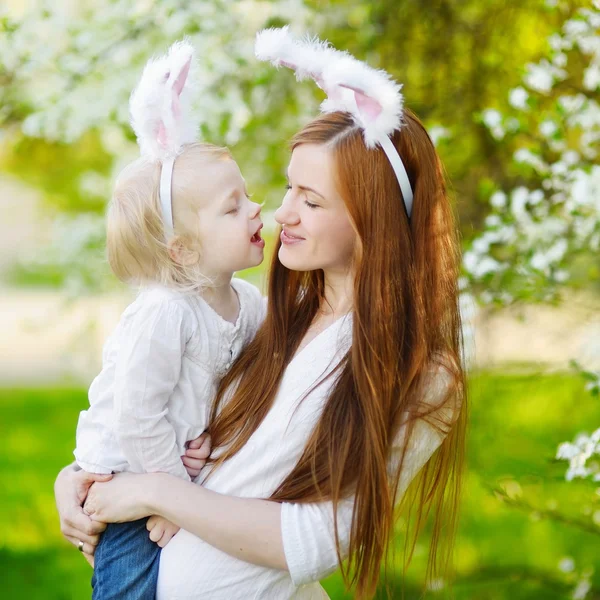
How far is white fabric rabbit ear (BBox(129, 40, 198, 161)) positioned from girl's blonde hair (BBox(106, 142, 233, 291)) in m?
0.03

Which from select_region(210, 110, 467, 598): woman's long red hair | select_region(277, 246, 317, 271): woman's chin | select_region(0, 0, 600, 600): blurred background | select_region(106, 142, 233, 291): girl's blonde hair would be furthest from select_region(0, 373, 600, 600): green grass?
select_region(106, 142, 233, 291): girl's blonde hair

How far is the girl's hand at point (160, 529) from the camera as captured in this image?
6.13 feet

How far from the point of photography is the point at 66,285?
14.5ft

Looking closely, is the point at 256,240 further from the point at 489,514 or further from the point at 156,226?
the point at 489,514

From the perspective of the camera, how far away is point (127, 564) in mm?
1887

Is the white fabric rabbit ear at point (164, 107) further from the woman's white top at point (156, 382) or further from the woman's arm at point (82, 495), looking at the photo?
the woman's arm at point (82, 495)

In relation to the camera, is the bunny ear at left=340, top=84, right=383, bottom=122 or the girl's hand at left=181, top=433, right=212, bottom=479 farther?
the girl's hand at left=181, top=433, right=212, bottom=479

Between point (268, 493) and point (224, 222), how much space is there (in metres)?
0.62

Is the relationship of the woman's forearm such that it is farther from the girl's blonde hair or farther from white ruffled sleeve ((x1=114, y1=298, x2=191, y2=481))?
the girl's blonde hair

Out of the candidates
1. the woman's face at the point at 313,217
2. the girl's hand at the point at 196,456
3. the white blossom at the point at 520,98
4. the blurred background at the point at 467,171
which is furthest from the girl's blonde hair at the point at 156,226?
the white blossom at the point at 520,98

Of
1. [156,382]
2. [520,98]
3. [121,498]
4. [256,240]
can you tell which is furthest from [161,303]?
[520,98]

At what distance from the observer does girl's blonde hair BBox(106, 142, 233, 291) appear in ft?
6.38

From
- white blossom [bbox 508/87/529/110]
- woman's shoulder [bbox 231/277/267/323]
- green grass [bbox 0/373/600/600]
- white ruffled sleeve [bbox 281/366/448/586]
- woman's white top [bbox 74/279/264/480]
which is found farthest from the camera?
green grass [bbox 0/373/600/600]

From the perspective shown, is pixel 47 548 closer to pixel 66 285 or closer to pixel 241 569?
pixel 66 285
